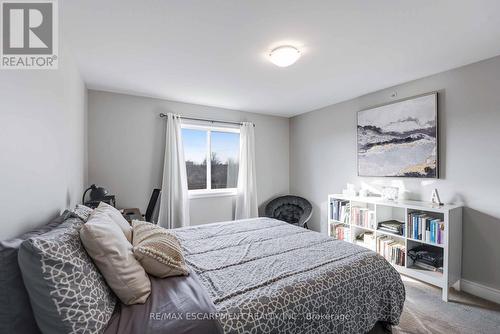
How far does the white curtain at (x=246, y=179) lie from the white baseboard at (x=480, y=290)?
112 inches

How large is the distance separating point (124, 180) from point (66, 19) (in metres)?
2.12

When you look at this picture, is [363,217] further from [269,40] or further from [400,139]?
[269,40]

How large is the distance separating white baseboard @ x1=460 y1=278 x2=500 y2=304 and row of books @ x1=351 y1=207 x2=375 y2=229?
3.25ft

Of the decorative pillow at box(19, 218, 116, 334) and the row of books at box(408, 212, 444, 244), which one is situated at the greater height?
the decorative pillow at box(19, 218, 116, 334)

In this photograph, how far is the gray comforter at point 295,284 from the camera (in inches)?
45.3

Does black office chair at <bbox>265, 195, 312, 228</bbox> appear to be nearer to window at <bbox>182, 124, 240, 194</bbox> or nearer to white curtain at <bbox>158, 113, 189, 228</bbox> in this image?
window at <bbox>182, 124, 240, 194</bbox>

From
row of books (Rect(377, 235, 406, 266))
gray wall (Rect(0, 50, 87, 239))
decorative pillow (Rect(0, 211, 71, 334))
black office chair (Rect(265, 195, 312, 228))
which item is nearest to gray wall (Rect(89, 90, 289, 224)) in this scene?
black office chair (Rect(265, 195, 312, 228))

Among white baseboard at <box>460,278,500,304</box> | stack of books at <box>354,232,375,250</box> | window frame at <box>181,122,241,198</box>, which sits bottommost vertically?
white baseboard at <box>460,278,500,304</box>

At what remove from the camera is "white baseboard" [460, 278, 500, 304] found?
2.17 m

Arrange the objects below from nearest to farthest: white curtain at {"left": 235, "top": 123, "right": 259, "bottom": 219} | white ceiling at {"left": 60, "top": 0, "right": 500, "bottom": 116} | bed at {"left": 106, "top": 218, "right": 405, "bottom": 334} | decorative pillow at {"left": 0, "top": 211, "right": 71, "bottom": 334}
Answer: decorative pillow at {"left": 0, "top": 211, "right": 71, "bottom": 334} → bed at {"left": 106, "top": 218, "right": 405, "bottom": 334} → white ceiling at {"left": 60, "top": 0, "right": 500, "bottom": 116} → white curtain at {"left": 235, "top": 123, "right": 259, "bottom": 219}

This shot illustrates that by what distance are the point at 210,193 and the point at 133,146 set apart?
56.6 inches

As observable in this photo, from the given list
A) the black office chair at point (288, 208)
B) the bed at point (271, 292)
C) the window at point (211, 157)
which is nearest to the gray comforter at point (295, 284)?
the bed at point (271, 292)

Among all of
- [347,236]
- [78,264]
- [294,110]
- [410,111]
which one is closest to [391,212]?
[347,236]

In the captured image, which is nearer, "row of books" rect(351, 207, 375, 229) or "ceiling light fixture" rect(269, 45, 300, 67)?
"ceiling light fixture" rect(269, 45, 300, 67)
